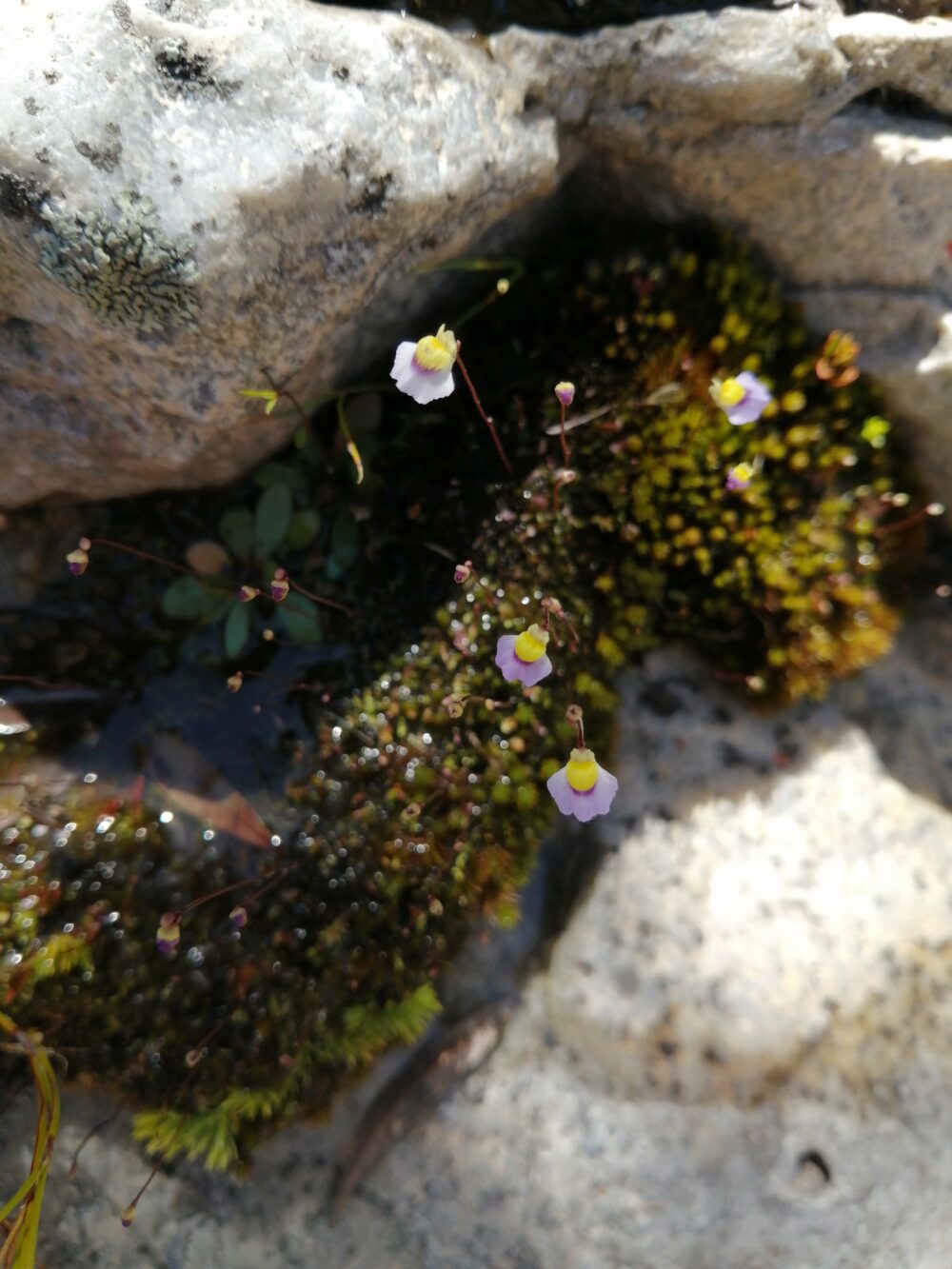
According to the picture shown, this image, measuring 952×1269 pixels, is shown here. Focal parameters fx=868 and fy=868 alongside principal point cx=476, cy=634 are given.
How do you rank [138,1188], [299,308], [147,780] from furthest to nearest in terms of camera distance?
[147,780] → [138,1188] → [299,308]

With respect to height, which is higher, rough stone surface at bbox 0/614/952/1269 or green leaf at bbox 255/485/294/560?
green leaf at bbox 255/485/294/560

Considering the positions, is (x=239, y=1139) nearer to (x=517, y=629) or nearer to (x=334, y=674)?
(x=334, y=674)

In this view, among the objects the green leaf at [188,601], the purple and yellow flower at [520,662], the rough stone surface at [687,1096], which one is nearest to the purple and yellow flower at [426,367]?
the purple and yellow flower at [520,662]

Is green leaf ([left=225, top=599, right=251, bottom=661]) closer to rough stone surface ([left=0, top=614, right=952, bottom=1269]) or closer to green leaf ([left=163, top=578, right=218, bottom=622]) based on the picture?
green leaf ([left=163, top=578, right=218, bottom=622])

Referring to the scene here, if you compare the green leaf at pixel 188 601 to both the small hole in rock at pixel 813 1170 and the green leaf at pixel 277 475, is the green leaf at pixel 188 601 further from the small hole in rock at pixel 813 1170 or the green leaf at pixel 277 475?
the small hole in rock at pixel 813 1170

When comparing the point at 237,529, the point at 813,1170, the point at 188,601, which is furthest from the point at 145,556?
the point at 813,1170

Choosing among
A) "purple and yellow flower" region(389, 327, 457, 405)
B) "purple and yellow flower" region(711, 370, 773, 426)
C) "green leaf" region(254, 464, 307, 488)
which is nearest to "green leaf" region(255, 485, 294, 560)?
"green leaf" region(254, 464, 307, 488)

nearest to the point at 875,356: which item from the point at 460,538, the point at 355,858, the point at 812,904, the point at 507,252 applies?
the point at 507,252

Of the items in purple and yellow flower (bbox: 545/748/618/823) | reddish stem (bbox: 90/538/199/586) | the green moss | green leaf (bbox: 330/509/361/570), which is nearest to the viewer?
purple and yellow flower (bbox: 545/748/618/823)
